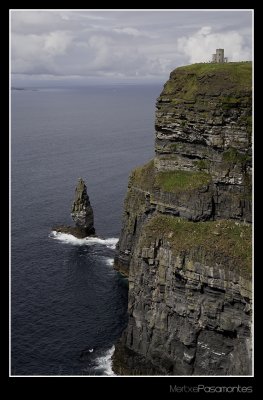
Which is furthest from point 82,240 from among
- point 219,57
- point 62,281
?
point 219,57

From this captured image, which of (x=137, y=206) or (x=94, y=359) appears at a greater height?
(x=137, y=206)

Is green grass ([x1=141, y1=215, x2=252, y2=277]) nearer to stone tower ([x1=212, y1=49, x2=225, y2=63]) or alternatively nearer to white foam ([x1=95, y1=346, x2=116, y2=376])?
white foam ([x1=95, y1=346, x2=116, y2=376])

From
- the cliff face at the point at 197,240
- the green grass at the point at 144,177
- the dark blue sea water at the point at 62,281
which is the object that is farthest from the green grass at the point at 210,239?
the dark blue sea water at the point at 62,281

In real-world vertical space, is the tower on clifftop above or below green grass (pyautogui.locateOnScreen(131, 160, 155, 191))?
above

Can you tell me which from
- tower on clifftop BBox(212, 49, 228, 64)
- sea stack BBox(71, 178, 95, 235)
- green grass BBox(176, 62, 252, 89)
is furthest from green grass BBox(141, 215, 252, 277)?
sea stack BBox(71, 178, 95, 235)
